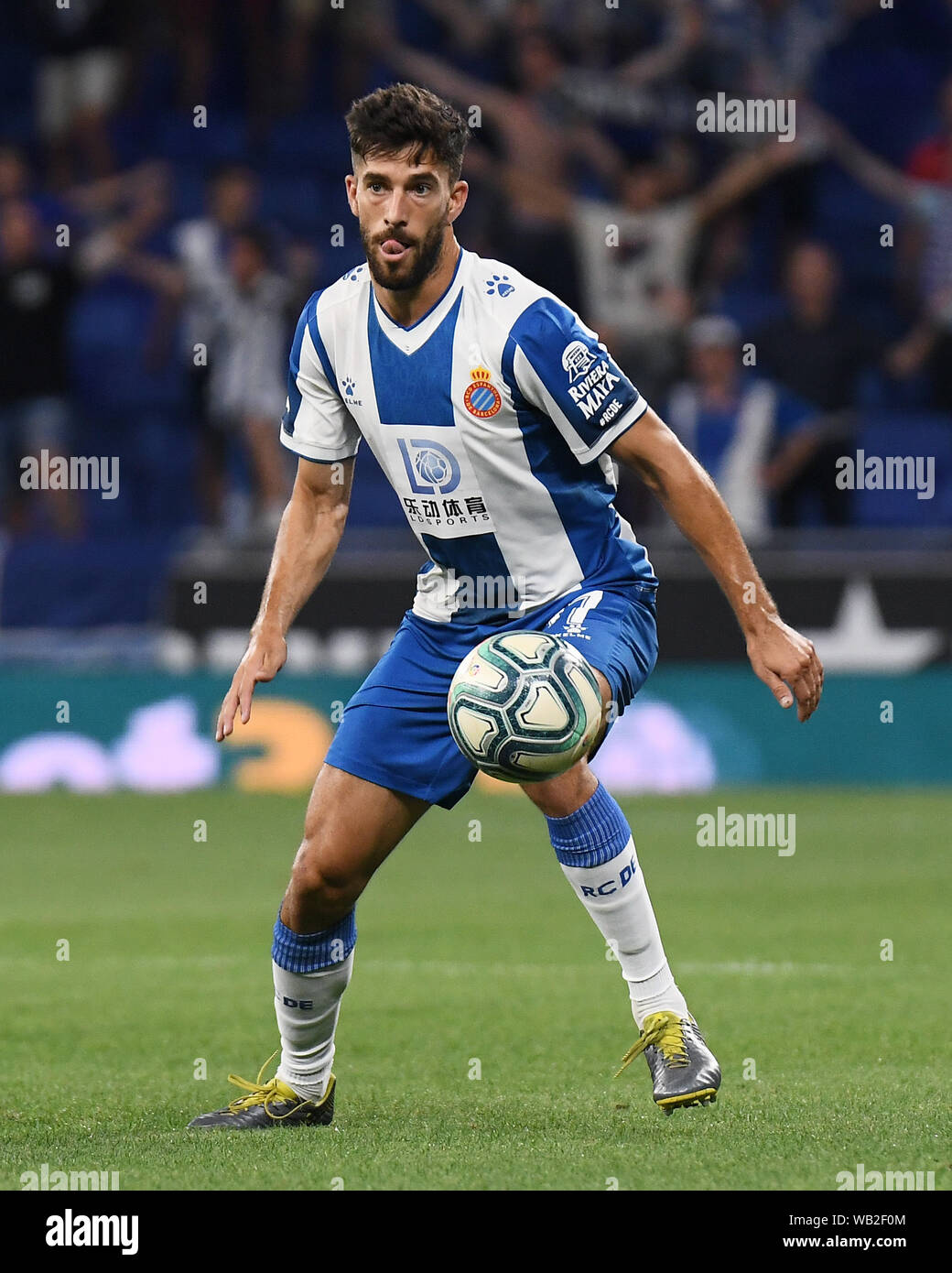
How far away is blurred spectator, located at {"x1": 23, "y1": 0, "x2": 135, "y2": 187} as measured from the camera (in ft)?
56.4

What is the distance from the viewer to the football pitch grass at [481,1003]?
4562 millimetres

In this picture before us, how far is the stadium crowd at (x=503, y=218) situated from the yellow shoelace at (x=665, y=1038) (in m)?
8.06

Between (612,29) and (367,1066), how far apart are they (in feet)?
40.5

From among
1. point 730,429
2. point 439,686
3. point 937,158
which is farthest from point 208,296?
point 439,686

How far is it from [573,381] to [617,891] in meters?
1.28

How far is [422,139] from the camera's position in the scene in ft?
15.7

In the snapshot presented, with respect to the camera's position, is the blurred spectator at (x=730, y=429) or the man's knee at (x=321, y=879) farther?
the blurred spectator at (x=730, y=429)

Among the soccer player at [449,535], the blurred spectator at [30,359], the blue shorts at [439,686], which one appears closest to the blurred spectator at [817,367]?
the blurred spectator at [30,359]

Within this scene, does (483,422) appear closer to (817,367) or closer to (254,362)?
(817,367)

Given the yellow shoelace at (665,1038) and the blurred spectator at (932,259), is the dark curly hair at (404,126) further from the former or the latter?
the blurred spectator at (932,259)

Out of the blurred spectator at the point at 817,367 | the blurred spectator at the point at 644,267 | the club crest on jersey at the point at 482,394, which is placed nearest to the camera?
the club crest on jersey at the point at 482,394

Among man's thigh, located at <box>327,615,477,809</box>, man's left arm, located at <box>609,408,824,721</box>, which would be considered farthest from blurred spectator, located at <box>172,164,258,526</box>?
man's left arm, located at <box>609,408,824,721</box>

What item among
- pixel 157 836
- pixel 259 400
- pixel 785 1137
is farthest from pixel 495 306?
pixel 259 400

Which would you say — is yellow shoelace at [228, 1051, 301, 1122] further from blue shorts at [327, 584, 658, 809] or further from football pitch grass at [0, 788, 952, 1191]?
blue shorts at [327, 584, 658, 809]
